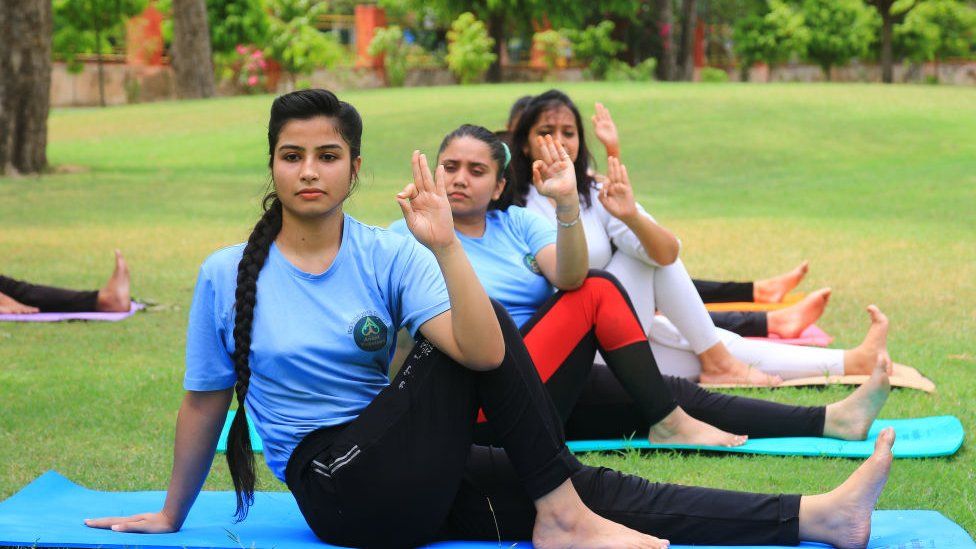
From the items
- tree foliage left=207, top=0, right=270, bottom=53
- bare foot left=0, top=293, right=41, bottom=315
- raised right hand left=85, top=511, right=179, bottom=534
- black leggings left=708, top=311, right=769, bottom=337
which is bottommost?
bare foot left=0, top=293, right=41, bottom=315

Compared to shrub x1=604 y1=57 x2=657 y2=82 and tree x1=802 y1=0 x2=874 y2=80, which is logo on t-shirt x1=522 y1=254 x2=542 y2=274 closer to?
shrub x1=604 y1=57 x2=657 y2=82

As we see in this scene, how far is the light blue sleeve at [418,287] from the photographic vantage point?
2947mm

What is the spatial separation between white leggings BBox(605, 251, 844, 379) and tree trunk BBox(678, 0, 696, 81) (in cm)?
3307

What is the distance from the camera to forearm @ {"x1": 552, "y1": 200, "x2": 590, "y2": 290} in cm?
398

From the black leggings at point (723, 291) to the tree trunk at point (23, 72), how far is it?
11236 mm

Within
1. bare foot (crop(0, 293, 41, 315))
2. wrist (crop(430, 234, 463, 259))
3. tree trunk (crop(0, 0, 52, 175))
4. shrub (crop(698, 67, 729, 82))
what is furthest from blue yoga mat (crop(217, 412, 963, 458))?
shrub (crop(698, 67, 729, 82))

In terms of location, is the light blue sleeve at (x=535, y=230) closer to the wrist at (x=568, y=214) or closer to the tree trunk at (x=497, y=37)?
the wrist at (x=568, y=214)

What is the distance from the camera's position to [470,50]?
3428 cm

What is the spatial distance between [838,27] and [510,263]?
36.8 m

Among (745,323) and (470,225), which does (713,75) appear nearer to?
(745,323)

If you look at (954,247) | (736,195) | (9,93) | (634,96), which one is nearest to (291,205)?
(954,247)

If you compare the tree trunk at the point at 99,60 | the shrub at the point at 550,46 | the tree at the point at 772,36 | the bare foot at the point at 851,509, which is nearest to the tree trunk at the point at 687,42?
the tree at the point at 772,36

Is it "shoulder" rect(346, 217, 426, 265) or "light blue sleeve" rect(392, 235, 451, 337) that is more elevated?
"shoulder" rect(346, 217, 426, 265)

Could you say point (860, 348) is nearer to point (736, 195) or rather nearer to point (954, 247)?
point (954, 247)
